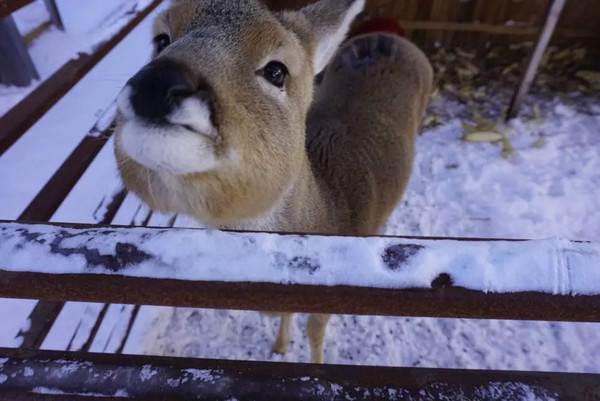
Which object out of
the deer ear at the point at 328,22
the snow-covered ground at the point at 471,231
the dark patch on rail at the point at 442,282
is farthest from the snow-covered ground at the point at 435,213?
the dark patch on rail at the point at 442,282

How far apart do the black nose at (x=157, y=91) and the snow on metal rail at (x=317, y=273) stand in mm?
375

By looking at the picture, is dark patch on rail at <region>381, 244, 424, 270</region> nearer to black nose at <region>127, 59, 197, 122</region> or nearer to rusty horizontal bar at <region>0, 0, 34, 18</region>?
black nose at <region>127, 59, 197, 122</region>

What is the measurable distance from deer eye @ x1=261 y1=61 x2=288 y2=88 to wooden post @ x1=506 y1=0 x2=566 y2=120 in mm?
4406

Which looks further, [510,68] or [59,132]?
[510,68]

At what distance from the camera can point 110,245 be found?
1104 millimetres

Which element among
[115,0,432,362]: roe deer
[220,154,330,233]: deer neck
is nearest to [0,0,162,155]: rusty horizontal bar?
[115,0,432,362]: roe deer

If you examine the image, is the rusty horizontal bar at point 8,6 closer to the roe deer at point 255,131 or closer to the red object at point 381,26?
the roe deer at point 255,131

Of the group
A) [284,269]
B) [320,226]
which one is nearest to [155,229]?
[284,269]

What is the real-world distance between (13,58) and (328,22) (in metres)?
4.92

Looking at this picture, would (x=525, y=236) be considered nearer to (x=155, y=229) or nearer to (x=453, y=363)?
(x=453, y=363)

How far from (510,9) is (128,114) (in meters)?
7.15

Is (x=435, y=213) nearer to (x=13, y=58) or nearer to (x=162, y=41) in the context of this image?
(x=162, y=41)

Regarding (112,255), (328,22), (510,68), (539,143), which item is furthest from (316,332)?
(510,68)

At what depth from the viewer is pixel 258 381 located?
4.03ft
